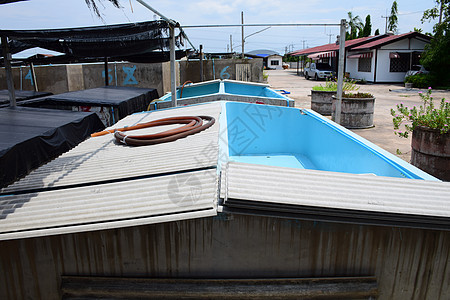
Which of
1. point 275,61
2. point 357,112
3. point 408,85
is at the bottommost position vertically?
point 357,112

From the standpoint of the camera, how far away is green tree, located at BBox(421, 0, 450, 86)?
2386cm

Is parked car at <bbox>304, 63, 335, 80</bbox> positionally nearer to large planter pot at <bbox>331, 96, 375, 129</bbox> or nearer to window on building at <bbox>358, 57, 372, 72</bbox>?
window on building at <bbox>358, 57, 372, 72</bbox>

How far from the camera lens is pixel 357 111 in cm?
1034

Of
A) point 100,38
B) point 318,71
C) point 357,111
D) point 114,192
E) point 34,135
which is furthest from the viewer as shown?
point 318,71

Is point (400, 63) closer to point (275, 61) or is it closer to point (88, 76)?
point (88, 76)

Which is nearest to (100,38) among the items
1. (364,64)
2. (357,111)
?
(357,111)

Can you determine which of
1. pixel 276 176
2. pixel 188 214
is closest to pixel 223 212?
pixel 188 214

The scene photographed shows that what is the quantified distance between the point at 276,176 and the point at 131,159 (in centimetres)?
165

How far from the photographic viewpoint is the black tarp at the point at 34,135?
14.3ft

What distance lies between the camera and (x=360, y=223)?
223 centimetres

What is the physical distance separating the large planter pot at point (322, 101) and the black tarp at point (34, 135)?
317 inches

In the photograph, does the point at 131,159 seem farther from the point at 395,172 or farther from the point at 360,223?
the point at 395,172

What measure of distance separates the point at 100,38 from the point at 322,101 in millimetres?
8708

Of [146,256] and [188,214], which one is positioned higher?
[188,214]
